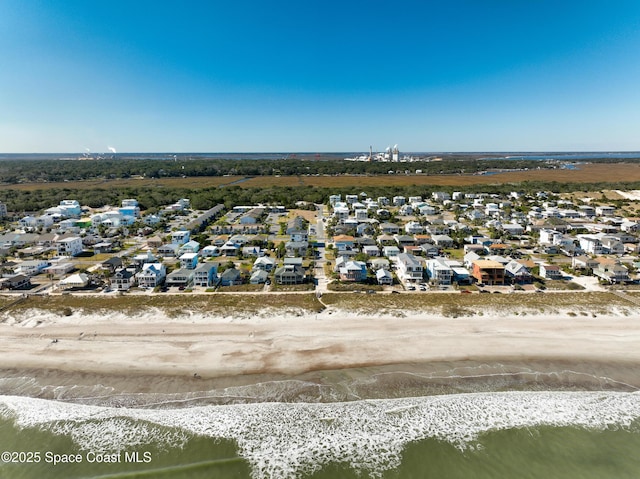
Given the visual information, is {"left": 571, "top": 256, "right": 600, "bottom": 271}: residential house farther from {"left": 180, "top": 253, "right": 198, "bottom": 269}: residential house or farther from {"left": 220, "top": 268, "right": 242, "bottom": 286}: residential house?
{"left": 180, "top": 253, "right": 198, "bottom": 269}: residential house

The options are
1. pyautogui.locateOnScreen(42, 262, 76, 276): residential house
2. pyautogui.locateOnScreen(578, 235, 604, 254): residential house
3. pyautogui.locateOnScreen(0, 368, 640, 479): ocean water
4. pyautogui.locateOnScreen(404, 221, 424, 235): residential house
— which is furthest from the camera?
pyautogui.locateOnScreen(404, 221, 424, 235): residential house

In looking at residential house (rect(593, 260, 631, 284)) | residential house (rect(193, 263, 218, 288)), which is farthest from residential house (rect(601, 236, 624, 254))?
residential house (rect(193, 263, 218, 288))

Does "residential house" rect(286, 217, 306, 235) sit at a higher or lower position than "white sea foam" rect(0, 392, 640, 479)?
higher

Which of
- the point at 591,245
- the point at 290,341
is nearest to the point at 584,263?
the point at 591,245

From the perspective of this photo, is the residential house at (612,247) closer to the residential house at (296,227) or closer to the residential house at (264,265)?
the residential house at (296,227)

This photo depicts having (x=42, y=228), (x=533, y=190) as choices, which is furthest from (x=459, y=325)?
(x=533, y=190)

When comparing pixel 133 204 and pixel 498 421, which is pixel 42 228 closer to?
pixel 133 204

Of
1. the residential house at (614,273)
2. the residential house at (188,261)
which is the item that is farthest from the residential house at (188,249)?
the residential house at (614,273)
